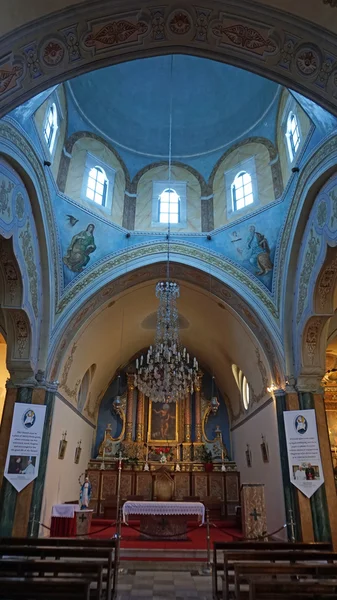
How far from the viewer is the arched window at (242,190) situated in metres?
14.6

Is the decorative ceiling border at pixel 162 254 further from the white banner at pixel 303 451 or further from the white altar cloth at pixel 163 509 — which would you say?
the white altar cloth at pixel 163 509

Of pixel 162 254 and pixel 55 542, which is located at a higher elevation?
pixel 162 254

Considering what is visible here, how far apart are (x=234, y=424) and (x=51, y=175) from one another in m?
14.0

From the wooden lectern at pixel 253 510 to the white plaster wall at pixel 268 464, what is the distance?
0.85 metres

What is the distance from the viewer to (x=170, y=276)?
50.6 ft

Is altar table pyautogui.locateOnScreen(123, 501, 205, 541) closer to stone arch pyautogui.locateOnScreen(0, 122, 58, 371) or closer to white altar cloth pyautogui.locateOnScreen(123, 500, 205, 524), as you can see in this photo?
white altar cloth pyautogui.locateOnScreen(123, 500, 205, 524)

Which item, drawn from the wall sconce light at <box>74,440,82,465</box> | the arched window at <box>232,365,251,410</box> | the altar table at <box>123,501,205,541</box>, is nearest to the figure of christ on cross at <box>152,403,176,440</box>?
the arched window at <box>232,365,251,410</box>

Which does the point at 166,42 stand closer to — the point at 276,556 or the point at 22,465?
the point at 276,556

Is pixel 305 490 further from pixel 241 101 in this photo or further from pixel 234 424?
pixel 241 101

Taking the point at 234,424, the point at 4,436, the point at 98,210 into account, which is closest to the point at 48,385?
the point at 4,436

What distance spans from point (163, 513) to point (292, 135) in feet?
38.6

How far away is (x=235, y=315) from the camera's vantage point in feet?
49.2

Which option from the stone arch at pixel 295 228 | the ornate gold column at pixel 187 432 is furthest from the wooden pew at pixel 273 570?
the ornate gold column at pixel 187 432

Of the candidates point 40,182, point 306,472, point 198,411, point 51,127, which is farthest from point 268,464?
point 51,127
